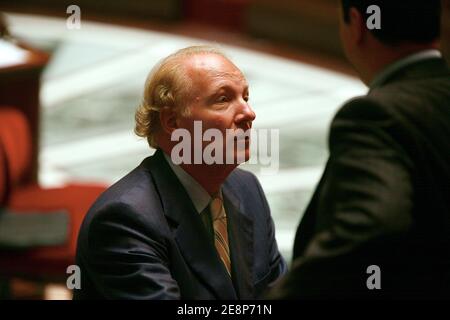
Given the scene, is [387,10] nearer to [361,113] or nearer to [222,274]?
[361,113]

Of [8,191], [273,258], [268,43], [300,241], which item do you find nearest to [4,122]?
[8,191]

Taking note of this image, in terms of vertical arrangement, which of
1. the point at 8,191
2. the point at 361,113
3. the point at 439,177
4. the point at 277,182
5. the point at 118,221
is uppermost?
the point at 361,113

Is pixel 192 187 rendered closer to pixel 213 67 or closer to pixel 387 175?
pixel 213 67

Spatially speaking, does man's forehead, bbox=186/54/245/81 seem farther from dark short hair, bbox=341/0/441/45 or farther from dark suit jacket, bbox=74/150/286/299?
dark short hair, bbox=341/0/441/45

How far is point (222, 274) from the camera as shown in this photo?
1.81 m

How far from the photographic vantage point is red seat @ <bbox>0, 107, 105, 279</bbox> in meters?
3.21

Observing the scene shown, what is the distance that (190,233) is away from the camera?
1.83 m

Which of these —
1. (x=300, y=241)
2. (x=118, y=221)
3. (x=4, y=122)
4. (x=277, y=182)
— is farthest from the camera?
(x=277, y=182)

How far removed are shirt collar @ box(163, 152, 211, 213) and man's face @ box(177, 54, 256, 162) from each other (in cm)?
11

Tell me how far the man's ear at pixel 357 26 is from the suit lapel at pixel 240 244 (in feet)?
1.79

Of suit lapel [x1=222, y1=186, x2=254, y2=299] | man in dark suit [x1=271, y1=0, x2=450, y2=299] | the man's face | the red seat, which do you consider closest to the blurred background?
the red seat

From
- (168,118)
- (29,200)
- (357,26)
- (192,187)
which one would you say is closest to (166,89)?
(168,118)

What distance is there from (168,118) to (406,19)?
21.9 inches

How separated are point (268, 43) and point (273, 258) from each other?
665 cm
